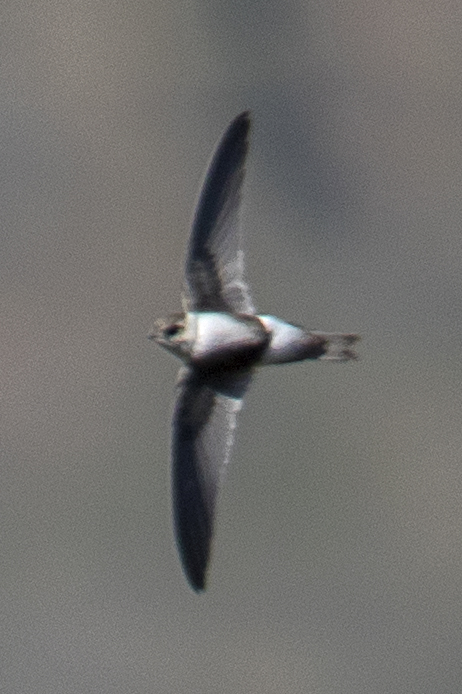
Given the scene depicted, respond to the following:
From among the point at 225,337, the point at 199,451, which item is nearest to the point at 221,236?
the point at 225,337

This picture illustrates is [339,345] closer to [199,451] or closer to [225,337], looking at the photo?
[225,337]

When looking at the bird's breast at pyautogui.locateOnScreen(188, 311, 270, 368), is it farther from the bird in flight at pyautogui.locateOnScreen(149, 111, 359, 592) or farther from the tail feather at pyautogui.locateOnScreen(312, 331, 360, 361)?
the tail feather at pyautogui.locateOnScreen(312, 331, 360, 361)

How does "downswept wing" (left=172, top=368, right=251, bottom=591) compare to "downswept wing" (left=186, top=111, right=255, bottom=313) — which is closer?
"downswept wing" (left=172, top=368, right=251, bottom=591)

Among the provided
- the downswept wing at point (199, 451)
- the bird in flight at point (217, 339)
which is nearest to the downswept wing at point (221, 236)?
the bird in flight at point (217, 339)

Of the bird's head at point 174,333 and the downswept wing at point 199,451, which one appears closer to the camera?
the downswept wing at point 199,451

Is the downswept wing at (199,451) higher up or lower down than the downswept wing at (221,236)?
lower down

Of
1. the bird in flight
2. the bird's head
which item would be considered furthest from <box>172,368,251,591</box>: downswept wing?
the bird's head

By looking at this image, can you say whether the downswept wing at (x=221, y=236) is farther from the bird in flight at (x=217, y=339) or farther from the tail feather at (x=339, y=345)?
the tail feather at (x=339, y=345)
